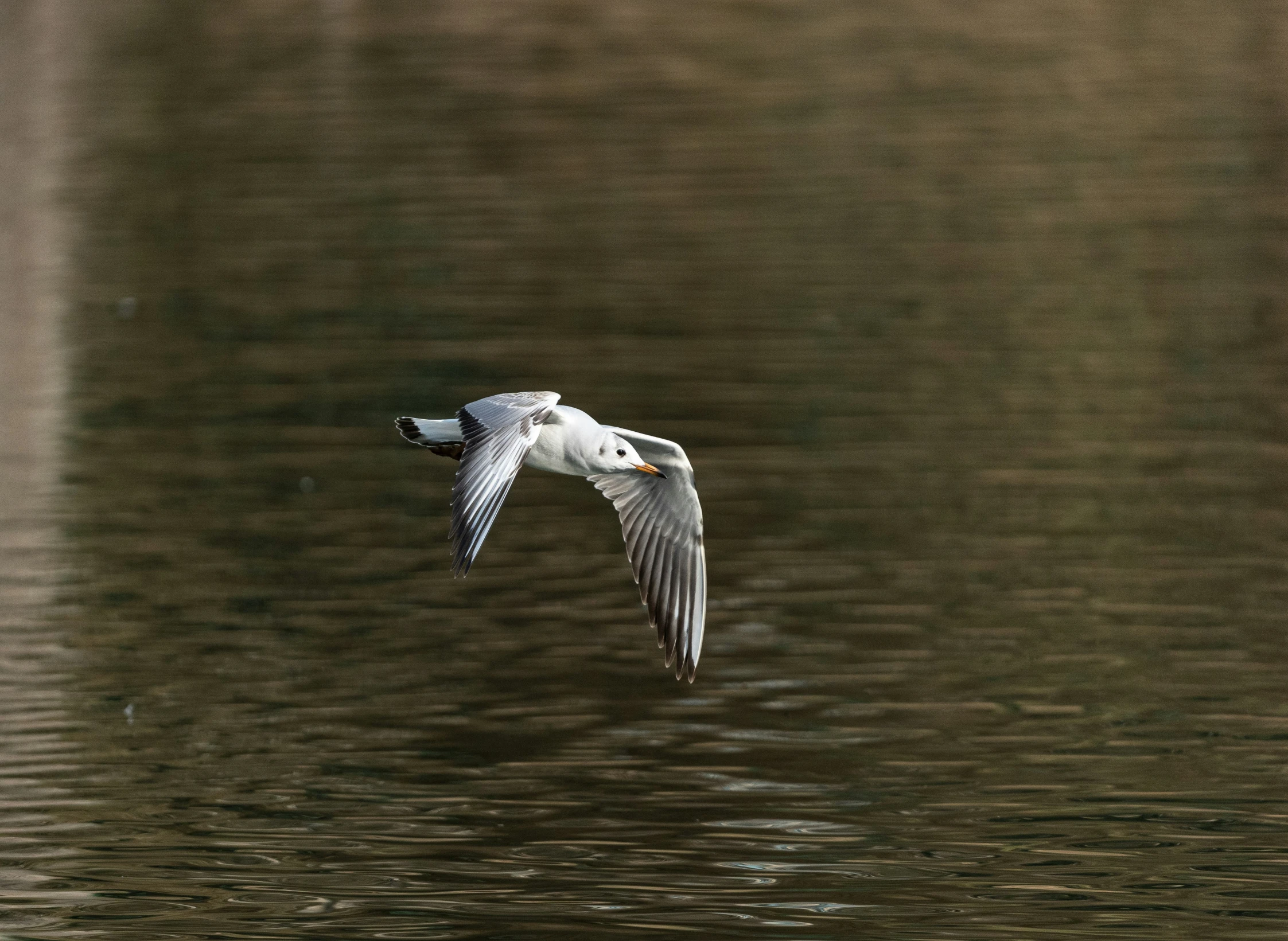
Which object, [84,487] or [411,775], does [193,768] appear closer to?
[411,775]

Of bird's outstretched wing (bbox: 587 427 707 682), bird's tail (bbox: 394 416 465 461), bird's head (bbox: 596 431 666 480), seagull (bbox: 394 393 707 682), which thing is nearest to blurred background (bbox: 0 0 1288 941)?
bird's outstretched wing (bbox: 587 427 707 682)

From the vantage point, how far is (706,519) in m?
16.9

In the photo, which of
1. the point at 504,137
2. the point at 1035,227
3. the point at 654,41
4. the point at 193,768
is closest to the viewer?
the point at 193,768

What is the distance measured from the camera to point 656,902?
1031 cm

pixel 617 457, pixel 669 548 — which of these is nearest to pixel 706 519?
pixel 669 548

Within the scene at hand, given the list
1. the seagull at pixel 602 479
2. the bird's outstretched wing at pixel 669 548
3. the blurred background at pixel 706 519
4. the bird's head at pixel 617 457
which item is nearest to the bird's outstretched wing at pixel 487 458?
the seagull at pixel 602 479

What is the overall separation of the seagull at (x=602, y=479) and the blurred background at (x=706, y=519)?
3.47 feet

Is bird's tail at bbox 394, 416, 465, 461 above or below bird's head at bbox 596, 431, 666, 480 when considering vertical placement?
above

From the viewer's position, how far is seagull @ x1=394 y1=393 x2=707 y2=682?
378 inches

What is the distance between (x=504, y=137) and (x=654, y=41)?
9303 mm

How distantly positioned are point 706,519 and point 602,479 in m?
5.07

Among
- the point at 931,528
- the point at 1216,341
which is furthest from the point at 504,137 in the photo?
the point at 931,528

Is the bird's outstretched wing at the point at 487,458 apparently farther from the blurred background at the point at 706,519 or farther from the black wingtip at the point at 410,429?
the blurred background at the point at 706,519

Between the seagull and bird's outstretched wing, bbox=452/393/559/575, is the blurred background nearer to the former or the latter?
the seagull
